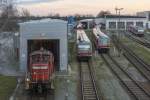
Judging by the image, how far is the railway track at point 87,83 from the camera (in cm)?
3083

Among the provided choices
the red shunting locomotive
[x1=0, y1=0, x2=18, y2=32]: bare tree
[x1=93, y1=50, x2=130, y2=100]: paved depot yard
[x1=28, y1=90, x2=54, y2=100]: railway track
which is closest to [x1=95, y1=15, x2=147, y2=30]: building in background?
[x1=0, y1=0, x2=18, y2=32]: bare tree

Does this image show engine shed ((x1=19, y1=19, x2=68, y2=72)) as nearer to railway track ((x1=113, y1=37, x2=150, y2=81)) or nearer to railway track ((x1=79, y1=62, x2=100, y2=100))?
railway track ((x1=79, y1=62, x2=100, y2=100))

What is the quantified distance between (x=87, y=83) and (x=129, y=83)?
3.65 meters

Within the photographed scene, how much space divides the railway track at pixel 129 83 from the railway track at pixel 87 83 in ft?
8.39

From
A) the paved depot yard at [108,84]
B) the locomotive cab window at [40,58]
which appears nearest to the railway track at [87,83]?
the paved depot yard at [108,84]

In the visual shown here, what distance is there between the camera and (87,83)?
3622cm

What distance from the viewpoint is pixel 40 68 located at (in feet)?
104

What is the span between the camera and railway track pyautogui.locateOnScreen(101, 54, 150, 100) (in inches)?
1234

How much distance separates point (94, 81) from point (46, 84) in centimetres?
641

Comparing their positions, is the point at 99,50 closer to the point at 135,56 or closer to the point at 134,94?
the point at 135,56

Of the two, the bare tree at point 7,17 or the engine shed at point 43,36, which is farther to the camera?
the bare tree at point 7,17

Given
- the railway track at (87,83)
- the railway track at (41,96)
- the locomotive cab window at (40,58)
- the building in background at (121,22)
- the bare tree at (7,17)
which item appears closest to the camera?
the railway track at (41,96)

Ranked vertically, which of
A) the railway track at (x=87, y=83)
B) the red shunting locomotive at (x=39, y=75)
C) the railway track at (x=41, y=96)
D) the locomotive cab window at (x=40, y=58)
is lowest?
the railway track at (x=41, y=96)

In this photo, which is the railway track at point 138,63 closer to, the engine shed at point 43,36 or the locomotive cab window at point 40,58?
the engine shed at point 43,36
